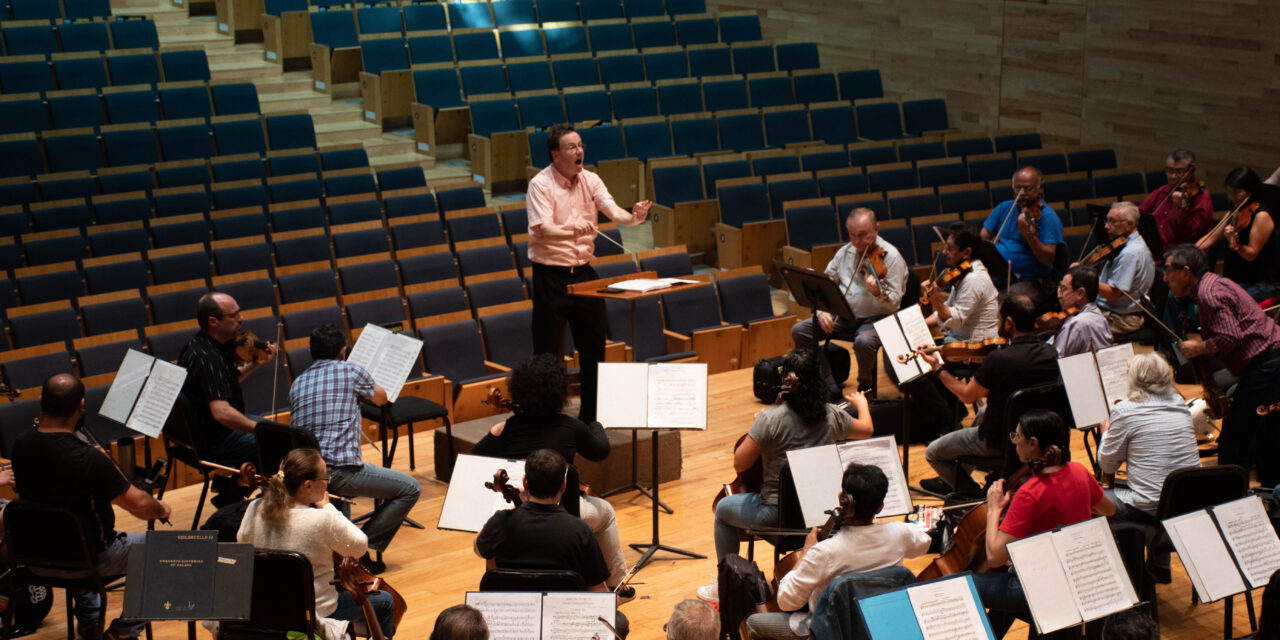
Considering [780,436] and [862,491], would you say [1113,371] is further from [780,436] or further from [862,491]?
[862,491]

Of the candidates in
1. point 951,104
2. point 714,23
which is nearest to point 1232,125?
point 951,104

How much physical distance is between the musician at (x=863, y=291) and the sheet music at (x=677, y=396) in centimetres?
167

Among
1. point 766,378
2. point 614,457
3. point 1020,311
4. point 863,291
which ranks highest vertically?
point 1020,311

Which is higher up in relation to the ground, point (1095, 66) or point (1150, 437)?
point (1095, 66)

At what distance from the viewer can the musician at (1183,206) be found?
6535 millimetres

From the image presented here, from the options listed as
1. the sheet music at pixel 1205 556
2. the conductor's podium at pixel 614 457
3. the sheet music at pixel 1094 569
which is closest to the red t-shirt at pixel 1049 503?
the sheet music at pixel 1094 569

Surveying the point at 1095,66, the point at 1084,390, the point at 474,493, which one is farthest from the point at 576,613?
the point at 1095,66

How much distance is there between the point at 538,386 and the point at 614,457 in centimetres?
125

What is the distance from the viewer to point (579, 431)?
376 cm

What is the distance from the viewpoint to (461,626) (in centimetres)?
249

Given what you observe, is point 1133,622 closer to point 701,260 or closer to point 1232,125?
point 701,260

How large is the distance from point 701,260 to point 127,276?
3686 mm

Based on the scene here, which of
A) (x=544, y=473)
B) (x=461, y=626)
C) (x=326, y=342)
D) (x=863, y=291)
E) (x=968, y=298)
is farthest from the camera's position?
(x=863, y=291)

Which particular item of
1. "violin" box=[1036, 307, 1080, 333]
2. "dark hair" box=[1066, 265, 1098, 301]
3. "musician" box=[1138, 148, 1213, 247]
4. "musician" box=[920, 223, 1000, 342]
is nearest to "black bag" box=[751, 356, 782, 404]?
"musician" box=[920, 223, 1000, 342]
